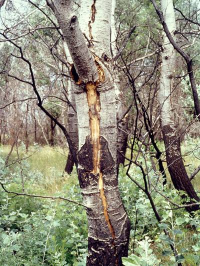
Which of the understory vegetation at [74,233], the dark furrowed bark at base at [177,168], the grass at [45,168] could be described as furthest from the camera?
the grass at [45,168]

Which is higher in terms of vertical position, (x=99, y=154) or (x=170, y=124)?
(x=170, y=124)

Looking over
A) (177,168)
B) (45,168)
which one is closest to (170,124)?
(177,168)

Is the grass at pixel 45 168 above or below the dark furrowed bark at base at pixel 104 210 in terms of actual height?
below

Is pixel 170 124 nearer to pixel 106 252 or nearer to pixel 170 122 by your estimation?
pixel 170 122

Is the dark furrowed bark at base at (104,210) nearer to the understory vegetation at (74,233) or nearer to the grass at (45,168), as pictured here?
the understory vegetation at (74,233)

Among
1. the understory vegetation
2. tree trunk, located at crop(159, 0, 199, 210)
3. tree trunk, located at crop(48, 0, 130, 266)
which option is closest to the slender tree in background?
tree trunk, located at crop(159, 0, 199, 210)

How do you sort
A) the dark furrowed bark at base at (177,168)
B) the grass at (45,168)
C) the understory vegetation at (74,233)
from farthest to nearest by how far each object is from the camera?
the grass at (45,168) < the dark furrowed bark at base at (177,168) < the understory vegetation at (74,233)

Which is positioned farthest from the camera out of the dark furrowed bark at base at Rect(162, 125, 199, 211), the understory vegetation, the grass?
the grass

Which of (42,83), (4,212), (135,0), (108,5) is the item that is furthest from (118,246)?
(42,83)

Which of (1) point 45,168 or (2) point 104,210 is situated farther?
(1) point 45,168

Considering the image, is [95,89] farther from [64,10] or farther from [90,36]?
[64,10]

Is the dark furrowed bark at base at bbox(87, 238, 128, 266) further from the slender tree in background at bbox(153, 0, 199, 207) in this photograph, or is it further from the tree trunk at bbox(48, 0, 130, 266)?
the slender tree in background at bbox(153, 0, 199, 207)

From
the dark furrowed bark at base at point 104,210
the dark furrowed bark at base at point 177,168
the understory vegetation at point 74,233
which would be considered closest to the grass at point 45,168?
the understory vegetation at point 74,233

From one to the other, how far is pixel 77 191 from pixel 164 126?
57.7 inches
